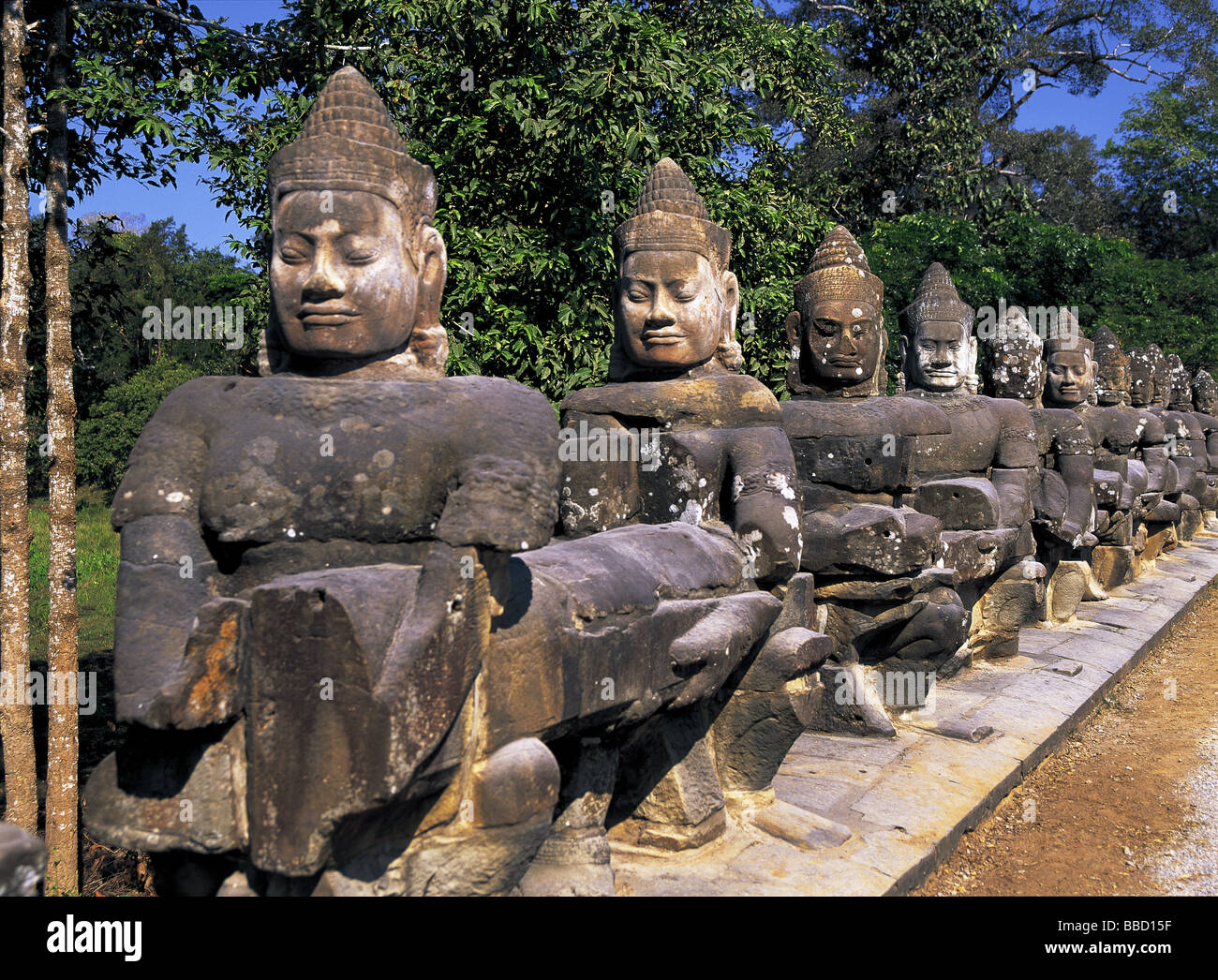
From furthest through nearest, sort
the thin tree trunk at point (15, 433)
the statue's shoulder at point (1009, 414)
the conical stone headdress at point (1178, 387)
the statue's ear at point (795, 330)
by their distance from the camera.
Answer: the conical stone headdress at point (1178, 387), the statue's shoulder at point (1009, 414), the statue's ear at point (795, 330), the thin tree trunk at point (15, 433)

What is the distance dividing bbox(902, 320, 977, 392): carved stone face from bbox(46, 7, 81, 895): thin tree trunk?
16.2 ft

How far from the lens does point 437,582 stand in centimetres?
228

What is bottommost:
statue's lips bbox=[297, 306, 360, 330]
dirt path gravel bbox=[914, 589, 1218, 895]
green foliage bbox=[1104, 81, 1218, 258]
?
dirt path gravel bbox=[914, 589, 1218, 895]

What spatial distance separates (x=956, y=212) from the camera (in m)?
17.1

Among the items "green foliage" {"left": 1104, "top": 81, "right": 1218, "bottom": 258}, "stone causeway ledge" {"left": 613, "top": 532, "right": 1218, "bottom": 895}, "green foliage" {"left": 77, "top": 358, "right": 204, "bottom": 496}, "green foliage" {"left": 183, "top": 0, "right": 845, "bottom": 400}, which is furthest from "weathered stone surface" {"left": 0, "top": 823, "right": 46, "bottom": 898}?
"green foliage" {"left": 1104, "top": 81, "right": 1218, "bottom": 258}

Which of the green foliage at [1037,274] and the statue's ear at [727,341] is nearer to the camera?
the statue's ear at [727,341]

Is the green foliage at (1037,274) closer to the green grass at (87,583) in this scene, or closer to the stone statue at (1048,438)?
the stone statue at (1048,438)

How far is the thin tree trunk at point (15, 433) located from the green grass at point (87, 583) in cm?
324

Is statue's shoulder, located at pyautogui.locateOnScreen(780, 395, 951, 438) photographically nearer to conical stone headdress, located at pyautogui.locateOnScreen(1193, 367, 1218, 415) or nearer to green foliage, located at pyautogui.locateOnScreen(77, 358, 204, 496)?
green foliage, located at pyautogui.locateOnScreen(77, 358, 204, 496)

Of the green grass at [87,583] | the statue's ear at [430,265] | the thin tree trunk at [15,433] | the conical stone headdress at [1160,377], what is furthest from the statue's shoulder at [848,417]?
the conical stone headdress at [1160,377]

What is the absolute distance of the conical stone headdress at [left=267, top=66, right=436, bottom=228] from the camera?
8.87 ft

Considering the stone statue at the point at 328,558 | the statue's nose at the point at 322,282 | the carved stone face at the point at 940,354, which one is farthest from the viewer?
the carved stone face at the point at 940,354

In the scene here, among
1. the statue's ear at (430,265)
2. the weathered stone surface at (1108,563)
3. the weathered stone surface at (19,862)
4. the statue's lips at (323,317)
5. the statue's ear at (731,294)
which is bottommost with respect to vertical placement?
the weathered stone surface at (1108,563)

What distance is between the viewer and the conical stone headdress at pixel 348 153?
270 cm
